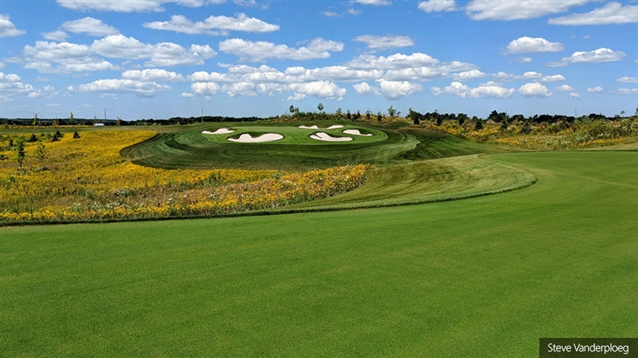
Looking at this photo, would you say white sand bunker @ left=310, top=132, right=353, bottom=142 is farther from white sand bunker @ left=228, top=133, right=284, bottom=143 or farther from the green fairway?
the green fairway

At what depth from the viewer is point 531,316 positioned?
6781mm

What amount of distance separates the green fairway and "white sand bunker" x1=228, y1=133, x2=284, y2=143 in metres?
40.4

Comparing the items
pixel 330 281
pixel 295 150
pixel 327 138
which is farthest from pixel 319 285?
pixel 327 138

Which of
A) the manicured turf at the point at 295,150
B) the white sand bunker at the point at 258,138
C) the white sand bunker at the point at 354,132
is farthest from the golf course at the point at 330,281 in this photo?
the white sand bunker at the point at 354,132

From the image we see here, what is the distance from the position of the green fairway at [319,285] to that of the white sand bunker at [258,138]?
40.4 m

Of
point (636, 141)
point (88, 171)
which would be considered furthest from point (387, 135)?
point (88, 171)

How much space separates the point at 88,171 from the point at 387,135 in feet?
113

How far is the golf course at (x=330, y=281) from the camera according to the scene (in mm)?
6094

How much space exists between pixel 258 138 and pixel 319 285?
48.2m

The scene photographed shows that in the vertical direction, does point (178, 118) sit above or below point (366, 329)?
above

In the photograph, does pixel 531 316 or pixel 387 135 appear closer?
pixel 531 316

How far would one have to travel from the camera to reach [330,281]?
26.9ft

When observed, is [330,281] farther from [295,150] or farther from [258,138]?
[258,138]

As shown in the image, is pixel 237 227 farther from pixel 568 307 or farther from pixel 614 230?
pixel 614 230
